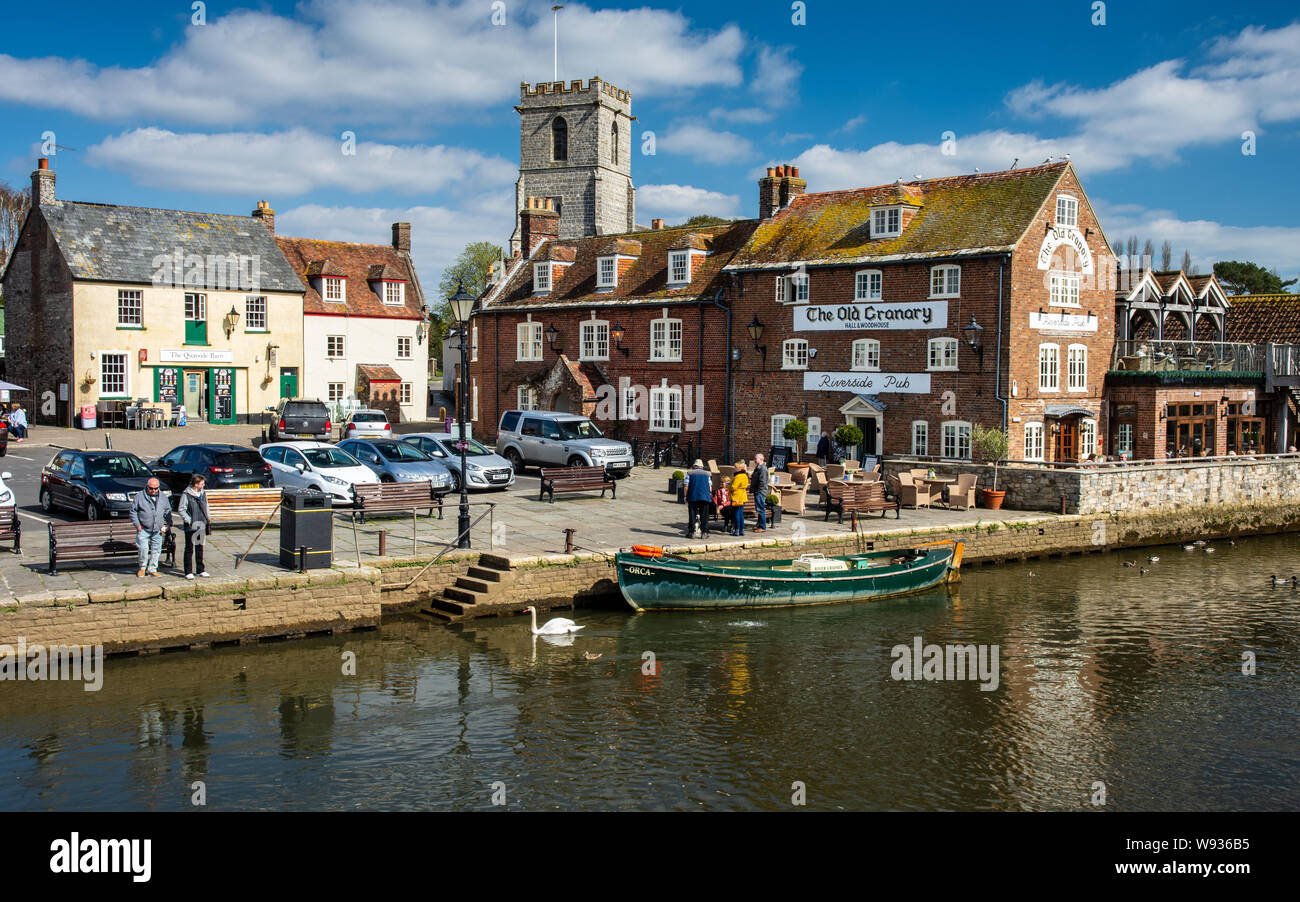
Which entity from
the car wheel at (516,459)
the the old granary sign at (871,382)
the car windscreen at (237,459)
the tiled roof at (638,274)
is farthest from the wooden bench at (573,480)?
the tiled roof at (638,274)

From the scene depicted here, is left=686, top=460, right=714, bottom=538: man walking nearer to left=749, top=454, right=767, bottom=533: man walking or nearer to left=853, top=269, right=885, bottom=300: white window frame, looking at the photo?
left=749, top=454, right=767, bottom=533: man walking

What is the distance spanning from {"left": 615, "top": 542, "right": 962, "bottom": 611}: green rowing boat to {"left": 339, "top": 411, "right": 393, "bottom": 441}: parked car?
1985cm

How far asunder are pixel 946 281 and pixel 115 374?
109ft

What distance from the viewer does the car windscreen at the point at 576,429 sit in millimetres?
31531

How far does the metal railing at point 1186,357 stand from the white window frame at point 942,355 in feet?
20.8

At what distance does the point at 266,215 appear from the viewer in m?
50.1

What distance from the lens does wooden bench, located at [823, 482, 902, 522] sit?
2506cm

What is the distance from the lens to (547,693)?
1520 centimetres

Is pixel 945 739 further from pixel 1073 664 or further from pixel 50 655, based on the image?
pixel 50 655

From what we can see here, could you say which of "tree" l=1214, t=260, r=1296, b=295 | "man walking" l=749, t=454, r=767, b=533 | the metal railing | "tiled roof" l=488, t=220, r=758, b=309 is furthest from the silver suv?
"tree" l=1214, t=260, r=1296, b=295

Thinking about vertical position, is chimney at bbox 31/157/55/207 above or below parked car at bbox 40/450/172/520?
above

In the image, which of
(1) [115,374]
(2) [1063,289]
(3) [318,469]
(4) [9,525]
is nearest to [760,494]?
(3) [318,469]

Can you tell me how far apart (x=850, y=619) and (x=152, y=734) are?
12.3 metres

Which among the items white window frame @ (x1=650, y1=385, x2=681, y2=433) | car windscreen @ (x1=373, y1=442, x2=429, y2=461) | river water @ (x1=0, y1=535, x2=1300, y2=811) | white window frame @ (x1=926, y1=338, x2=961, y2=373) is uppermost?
white window frame @ (x1=926, y1=338, x2=961, y2=373)
